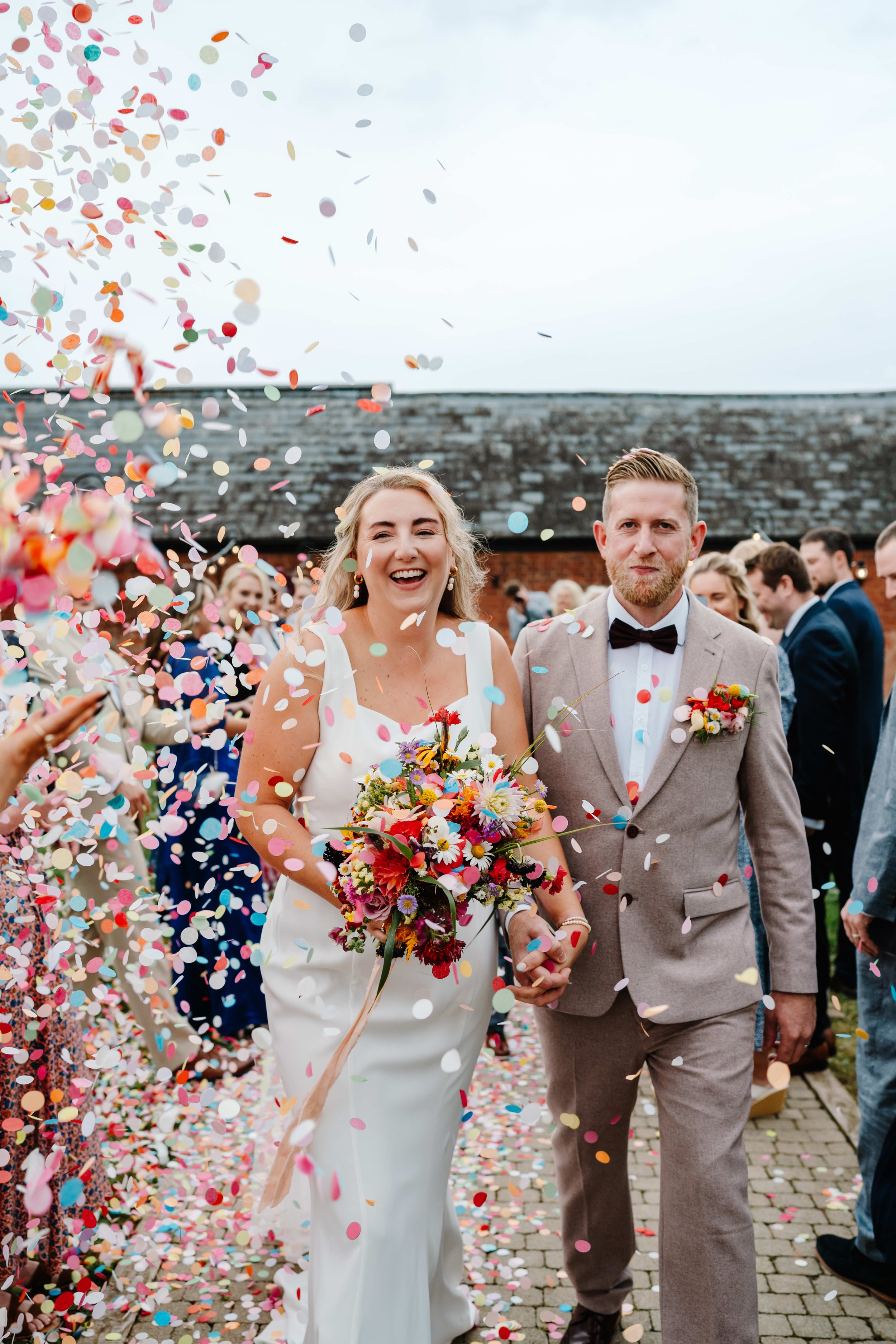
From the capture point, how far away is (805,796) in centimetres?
498

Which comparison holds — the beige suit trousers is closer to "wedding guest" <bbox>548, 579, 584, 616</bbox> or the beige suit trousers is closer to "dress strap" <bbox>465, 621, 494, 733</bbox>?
"dress strap" <bbox>465, 621, 494, 733</bbox>

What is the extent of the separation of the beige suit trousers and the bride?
35 cm

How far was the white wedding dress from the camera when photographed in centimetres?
245

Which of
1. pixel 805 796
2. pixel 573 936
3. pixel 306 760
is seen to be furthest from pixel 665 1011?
pixel 805 796

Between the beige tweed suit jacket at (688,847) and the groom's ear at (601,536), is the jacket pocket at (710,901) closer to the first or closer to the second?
the beige tweed suit jacket at (688,847)

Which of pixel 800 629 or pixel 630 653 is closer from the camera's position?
pixel 630 653

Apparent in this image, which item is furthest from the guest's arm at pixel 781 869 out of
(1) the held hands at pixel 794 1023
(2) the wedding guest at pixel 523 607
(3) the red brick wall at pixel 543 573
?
(3) the red brick wall at pixel 543 573

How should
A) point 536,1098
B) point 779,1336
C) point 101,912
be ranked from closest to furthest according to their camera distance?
point 779,1336
point 101,912
point 536,1098

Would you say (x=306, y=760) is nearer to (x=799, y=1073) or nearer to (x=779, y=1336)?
(x=779, y=1336)

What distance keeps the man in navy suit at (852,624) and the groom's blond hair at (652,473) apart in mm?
2722

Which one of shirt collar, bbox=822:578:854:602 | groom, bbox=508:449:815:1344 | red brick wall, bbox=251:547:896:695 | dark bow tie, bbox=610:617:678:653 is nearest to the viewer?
groom, bbox=508:449:815:1344

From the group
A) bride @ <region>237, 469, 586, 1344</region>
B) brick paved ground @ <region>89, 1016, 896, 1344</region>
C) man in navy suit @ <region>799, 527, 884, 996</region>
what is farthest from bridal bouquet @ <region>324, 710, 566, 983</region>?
man in navy suit @ <region>799, 527, 884, 996</region>

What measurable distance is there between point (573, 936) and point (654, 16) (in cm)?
315

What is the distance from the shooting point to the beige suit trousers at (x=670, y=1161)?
8.44 feet
